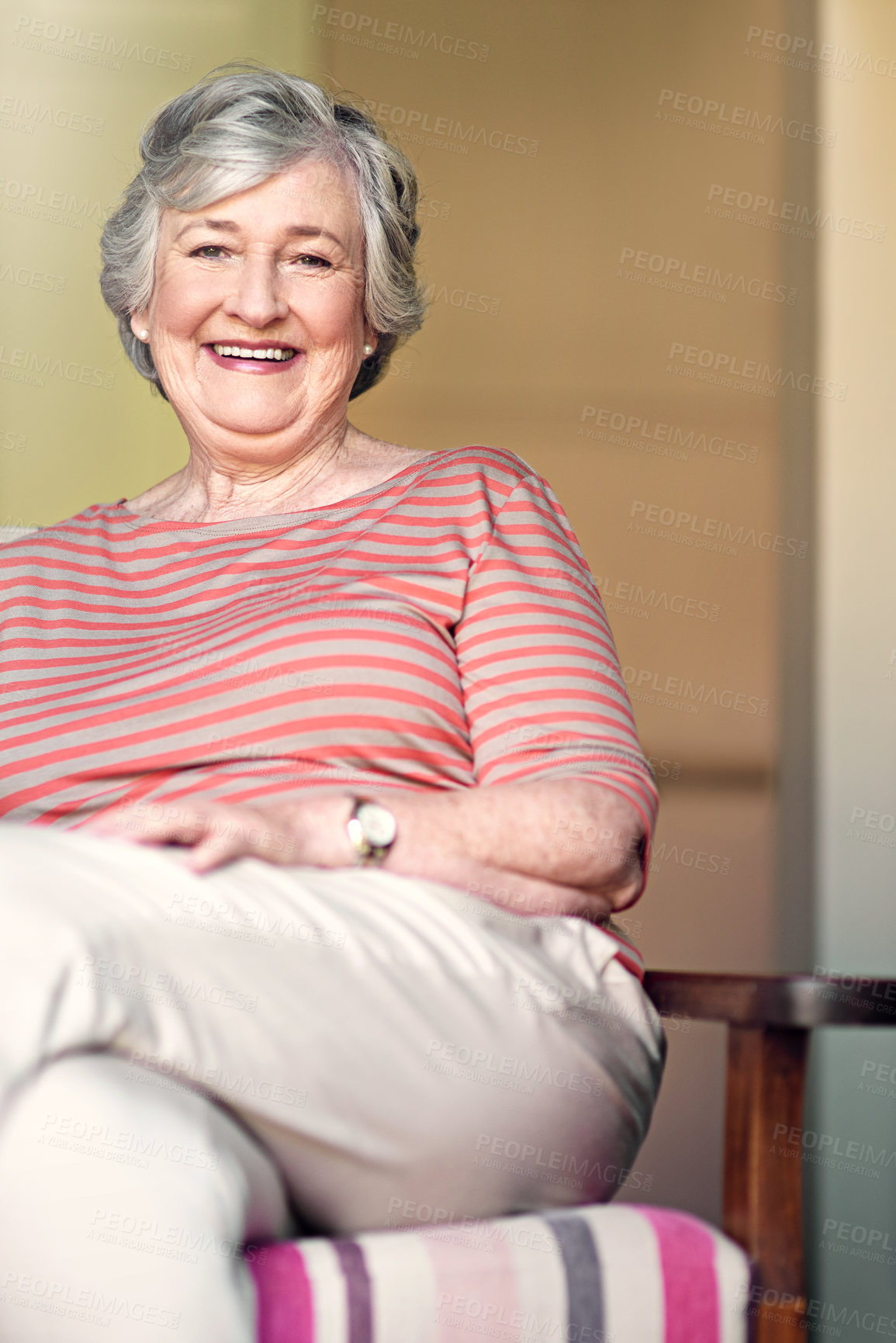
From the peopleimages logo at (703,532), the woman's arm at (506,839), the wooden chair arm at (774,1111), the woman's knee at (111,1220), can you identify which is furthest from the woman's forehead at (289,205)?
the peopleimages logo at (703,532)

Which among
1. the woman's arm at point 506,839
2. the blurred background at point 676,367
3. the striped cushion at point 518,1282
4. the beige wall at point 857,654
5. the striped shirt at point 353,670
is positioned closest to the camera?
the striped cushion at point 518,1282

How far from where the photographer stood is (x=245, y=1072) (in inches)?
34.0

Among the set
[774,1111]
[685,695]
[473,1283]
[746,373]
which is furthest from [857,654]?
[473,1283]

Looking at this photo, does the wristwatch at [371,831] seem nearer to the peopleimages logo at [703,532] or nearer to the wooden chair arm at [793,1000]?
the wooden chair arm at [793,1000]

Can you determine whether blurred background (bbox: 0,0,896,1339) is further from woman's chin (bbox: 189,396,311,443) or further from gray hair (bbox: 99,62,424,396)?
woman's chin (bbox: 189,396,311,443)

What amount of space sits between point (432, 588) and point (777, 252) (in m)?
1.89

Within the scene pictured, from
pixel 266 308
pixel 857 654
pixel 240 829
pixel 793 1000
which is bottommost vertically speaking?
pixel 857 654

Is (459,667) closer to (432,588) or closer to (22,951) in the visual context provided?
(432,588)

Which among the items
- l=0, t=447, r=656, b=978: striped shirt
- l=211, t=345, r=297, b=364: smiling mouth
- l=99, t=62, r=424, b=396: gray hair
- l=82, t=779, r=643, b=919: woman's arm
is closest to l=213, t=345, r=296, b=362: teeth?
l=211, t=345, r=297, b=364: smiling mouth

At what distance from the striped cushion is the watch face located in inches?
13.0

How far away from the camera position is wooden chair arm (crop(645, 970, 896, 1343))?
100cm

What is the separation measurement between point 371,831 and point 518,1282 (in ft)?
1.29

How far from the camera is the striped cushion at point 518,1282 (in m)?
0.86

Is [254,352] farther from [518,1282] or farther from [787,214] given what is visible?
[787,214]
